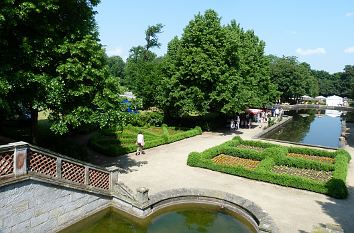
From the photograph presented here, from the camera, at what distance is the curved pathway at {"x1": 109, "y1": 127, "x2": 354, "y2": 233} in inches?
551

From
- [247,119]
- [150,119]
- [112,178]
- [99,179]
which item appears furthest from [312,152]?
[99,179]

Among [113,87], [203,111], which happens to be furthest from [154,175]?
[203,111]

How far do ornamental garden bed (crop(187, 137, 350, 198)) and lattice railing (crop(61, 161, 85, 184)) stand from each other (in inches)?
343

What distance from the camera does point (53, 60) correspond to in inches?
594

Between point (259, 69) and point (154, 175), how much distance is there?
30.0 meters

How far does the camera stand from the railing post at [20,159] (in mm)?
11033

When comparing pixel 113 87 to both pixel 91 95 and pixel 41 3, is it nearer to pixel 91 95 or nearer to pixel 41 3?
pixel 91 95

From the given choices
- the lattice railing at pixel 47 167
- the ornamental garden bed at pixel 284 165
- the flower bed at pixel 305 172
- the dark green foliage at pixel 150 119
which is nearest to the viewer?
the lattice railing at pixel 47 167

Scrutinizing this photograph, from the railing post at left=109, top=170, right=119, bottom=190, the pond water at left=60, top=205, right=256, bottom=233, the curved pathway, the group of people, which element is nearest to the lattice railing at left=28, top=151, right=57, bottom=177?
the pond water at left=60, top=205, right=256, bottom=233

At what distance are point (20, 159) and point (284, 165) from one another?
16.1 m

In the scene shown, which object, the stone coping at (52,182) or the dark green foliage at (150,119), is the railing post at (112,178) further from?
the dark green foliage at (150,119)

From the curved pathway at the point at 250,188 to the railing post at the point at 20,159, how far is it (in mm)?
6288

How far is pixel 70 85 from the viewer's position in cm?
1530

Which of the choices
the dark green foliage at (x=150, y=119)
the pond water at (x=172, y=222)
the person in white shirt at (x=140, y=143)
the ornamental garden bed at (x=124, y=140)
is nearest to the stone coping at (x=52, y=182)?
the pond water at (x=172, y=222)
